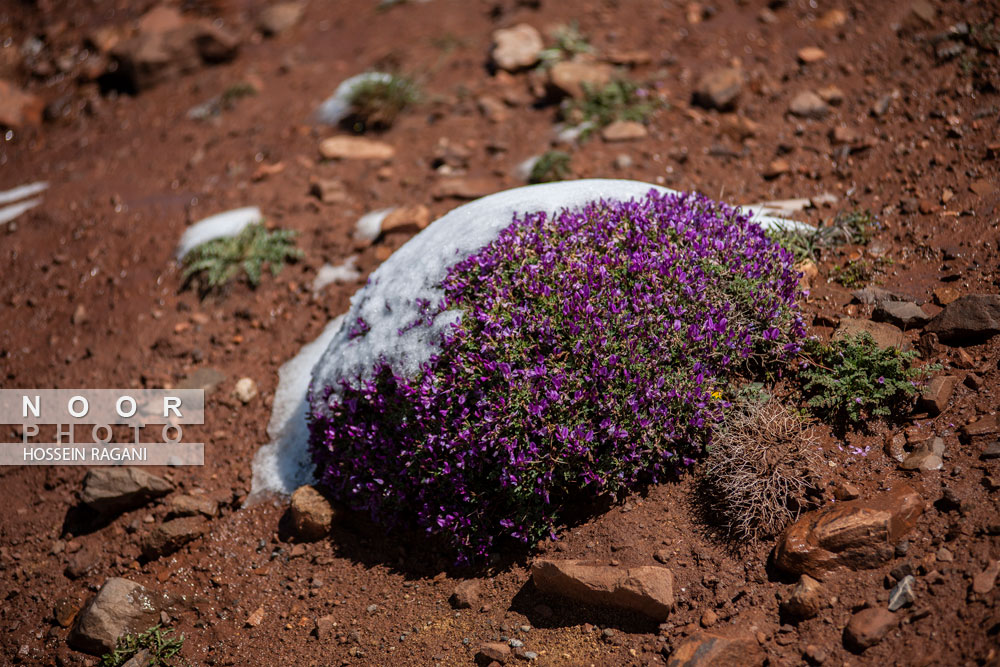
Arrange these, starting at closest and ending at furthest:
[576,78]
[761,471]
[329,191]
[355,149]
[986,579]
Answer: [986,579], [761,471], [329,191], [576,78], [355,149]

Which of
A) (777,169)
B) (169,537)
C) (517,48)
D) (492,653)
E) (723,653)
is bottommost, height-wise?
(169,537)

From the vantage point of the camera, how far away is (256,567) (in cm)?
510

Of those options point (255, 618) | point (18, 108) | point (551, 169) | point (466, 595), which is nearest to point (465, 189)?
point (551, 169)

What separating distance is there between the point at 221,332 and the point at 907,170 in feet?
20.1

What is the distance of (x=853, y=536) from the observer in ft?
12.2

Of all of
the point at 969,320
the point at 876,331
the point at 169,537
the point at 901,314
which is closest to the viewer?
the point at 969,320

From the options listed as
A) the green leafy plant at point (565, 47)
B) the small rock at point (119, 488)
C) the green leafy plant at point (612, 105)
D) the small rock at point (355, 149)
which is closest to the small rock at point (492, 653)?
the small rock at point (119, 488)

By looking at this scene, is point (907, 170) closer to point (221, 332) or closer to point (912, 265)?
point (912, 265)

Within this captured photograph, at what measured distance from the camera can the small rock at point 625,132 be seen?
24.0 feet

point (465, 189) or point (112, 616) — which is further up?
point (465, 189)

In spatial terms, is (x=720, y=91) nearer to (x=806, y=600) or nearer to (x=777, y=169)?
(x=777, y=169)

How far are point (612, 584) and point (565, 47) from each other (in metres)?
6.64

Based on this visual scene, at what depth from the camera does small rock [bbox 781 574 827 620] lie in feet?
12.0

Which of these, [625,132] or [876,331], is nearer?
[876,331]
